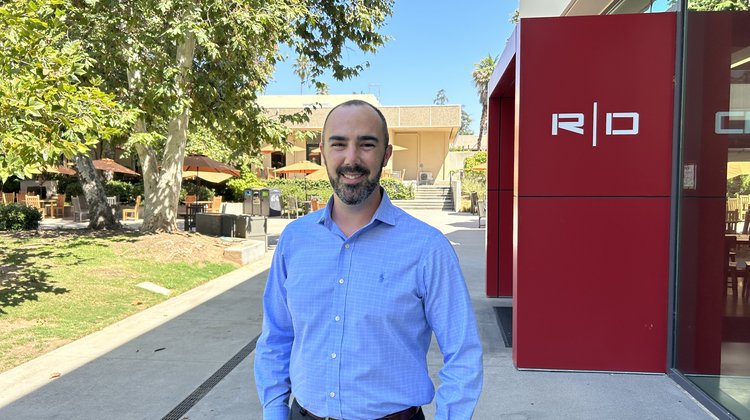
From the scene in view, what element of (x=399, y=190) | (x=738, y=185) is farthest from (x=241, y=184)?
(x=738, y=185)

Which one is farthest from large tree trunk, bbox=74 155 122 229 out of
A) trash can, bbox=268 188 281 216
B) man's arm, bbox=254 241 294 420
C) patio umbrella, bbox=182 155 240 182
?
man's arm, bbox=254 241 294 420

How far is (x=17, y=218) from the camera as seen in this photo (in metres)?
13.8

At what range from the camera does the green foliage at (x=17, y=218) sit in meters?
13.7

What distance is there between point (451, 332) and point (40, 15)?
641 cm

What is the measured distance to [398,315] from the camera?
5.55ft

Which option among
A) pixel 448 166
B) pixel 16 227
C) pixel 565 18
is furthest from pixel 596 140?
pixel 448 166

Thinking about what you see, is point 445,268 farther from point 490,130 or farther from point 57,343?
point 490,130

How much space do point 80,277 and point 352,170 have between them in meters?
7.69

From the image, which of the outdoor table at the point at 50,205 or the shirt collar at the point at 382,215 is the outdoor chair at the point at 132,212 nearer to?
the outdoor table at the point at 50,205

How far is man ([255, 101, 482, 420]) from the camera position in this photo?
168 centimetres

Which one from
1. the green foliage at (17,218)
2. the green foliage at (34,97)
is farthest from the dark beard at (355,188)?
the green foliage at (17,218)

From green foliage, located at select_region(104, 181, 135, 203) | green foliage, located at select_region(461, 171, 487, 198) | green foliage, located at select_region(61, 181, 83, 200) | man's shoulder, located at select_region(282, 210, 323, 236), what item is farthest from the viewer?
green foliage, located at select_region(461, 171, 487, 198)

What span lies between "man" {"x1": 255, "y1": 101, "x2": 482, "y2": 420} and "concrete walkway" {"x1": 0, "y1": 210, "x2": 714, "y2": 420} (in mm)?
2090

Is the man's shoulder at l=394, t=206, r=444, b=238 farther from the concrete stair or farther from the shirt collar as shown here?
the concrete stair
